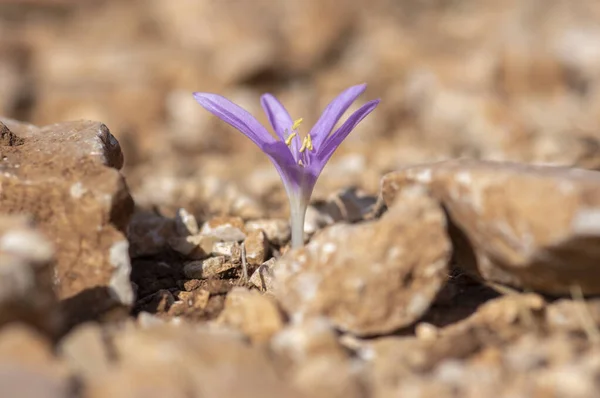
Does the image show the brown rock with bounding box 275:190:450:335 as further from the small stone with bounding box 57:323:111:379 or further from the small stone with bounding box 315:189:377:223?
the small stone with bounding box 315:189:377:223

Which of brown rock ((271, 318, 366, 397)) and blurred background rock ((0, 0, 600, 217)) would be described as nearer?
brown rock ((271, 318, 366, 397))

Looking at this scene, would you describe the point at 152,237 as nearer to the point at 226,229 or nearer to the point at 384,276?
the point at 226,229

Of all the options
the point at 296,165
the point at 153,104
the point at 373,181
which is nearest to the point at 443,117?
the point at 373,181

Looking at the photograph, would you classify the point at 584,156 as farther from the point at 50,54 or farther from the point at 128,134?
the point at 50,54

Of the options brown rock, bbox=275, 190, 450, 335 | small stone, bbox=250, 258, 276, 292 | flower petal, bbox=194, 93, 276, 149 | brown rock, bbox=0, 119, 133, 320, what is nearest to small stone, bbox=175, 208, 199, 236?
small stone, bbox=250, 258, 276, 292

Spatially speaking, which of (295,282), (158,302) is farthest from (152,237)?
(295,282)

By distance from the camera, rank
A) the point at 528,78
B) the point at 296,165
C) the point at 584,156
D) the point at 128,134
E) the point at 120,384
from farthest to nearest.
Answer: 1. the point at 528,78
2. the point at 128,134
3. the point at 584,156
4. the point at 296,165
5. the point at 120,384
